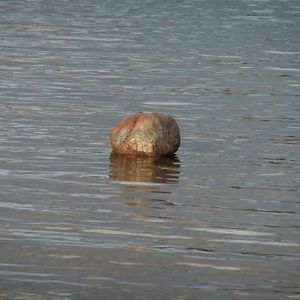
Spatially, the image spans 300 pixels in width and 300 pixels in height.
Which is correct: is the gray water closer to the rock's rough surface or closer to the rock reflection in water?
the rock reflection in water

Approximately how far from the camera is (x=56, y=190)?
1897 centimetres

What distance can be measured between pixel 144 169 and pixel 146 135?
2.76 ft

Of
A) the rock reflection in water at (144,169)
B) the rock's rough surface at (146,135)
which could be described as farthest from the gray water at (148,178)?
the rock's rough surface at (146,135)

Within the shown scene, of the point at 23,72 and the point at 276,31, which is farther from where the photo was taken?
the point at 276,31

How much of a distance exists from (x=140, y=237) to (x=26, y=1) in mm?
58718

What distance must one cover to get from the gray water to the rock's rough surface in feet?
0.78

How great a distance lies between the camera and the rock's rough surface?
21.6 metres

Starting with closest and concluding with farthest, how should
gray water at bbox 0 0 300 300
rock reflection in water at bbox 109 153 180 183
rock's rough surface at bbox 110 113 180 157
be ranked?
gray water at bbox 0 0 300 300
rock reflection in water at bbox 109 153 180 183
rock's rough surface at bbox 110 113 180 157

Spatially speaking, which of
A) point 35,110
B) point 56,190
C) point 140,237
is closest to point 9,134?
point 35,110

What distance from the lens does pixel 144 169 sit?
21.0 metres

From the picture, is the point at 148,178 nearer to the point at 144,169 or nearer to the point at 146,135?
the point at 144,169

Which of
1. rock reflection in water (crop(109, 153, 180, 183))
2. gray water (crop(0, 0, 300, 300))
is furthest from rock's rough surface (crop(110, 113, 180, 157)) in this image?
gray water (crop(0, 0, 300, 300))

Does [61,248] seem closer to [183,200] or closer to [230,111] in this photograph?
[183,200]

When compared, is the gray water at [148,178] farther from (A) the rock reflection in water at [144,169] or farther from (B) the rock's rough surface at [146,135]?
(B) the rock's rough surface at [146,135]
